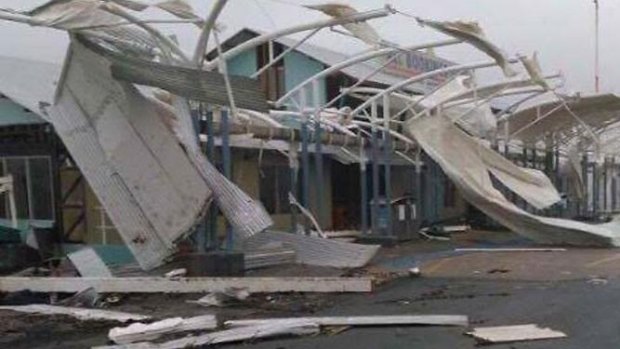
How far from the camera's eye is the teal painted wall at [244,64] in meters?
25.4

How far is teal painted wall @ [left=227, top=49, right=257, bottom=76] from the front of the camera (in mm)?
25359

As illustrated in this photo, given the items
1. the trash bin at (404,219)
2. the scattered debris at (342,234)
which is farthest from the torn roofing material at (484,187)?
the scattered debris at (342,234)

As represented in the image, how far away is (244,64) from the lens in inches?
1008

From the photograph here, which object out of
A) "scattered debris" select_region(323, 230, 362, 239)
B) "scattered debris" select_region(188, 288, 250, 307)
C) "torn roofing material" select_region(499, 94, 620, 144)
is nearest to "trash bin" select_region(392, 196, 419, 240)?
"scattered debris" select_region(323, 230, 362, 239)

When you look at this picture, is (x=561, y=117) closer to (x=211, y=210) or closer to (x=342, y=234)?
(x=342, y=234)

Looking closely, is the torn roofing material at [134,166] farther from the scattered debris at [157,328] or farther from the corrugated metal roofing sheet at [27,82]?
the scattered debris at [157,328]

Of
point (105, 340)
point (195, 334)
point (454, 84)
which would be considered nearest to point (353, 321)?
point (195, 334)

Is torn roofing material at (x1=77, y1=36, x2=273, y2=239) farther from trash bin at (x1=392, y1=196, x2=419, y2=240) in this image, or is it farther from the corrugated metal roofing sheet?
trash bin at (x1=392, y1=196, x2=419, y2=240)

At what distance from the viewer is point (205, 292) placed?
11477mm

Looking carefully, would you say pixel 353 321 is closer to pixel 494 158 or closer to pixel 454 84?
pixel 494 158

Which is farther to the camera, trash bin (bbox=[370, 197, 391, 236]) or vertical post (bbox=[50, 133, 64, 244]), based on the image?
trash bin (bbox=[370, 197, 391, 236])

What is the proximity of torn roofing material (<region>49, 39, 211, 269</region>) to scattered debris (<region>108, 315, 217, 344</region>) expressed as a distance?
3.82m

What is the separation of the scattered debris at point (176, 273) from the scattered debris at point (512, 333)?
5221 millimetres

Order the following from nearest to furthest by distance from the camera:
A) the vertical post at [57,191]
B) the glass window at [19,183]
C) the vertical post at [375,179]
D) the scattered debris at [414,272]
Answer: the scattered debris at [414,272], the vertical post at [57,191], the glass window at [19,183], the vertical post at [375,179]
